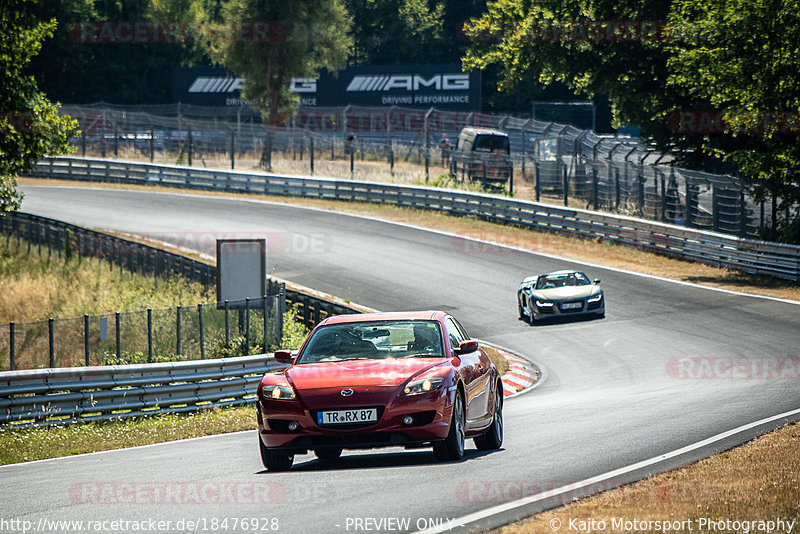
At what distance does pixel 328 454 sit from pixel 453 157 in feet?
124

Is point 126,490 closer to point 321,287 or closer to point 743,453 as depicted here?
point 743,453

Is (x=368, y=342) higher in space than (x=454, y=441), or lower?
higher

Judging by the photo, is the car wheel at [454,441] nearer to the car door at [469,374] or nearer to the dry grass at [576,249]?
the car door at [469,374]

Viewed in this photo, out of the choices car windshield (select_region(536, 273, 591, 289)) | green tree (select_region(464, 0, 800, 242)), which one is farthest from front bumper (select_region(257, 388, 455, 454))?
green tree (select_region(464, 0, 800, 242))

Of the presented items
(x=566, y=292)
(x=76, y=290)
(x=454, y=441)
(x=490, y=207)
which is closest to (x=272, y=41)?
(x=490, y=207)

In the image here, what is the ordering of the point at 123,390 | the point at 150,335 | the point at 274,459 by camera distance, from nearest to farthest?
1. the point at 274,459
2. the point at 123,390
3. the point at 150,335

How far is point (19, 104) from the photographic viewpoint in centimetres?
2319

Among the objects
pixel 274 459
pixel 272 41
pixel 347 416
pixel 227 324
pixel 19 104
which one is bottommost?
pixel 227 324

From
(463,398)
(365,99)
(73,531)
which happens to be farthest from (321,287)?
(365,99)

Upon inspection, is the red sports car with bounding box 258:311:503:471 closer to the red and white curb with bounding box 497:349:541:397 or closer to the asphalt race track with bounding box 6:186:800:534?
the asphalt race track with bounding box 6:186:800:534

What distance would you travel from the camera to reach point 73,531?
7.38 m

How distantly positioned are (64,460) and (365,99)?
5777 centimetres

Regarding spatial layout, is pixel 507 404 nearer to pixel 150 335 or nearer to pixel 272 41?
pixel 150 335

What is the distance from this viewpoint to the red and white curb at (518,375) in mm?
20641
